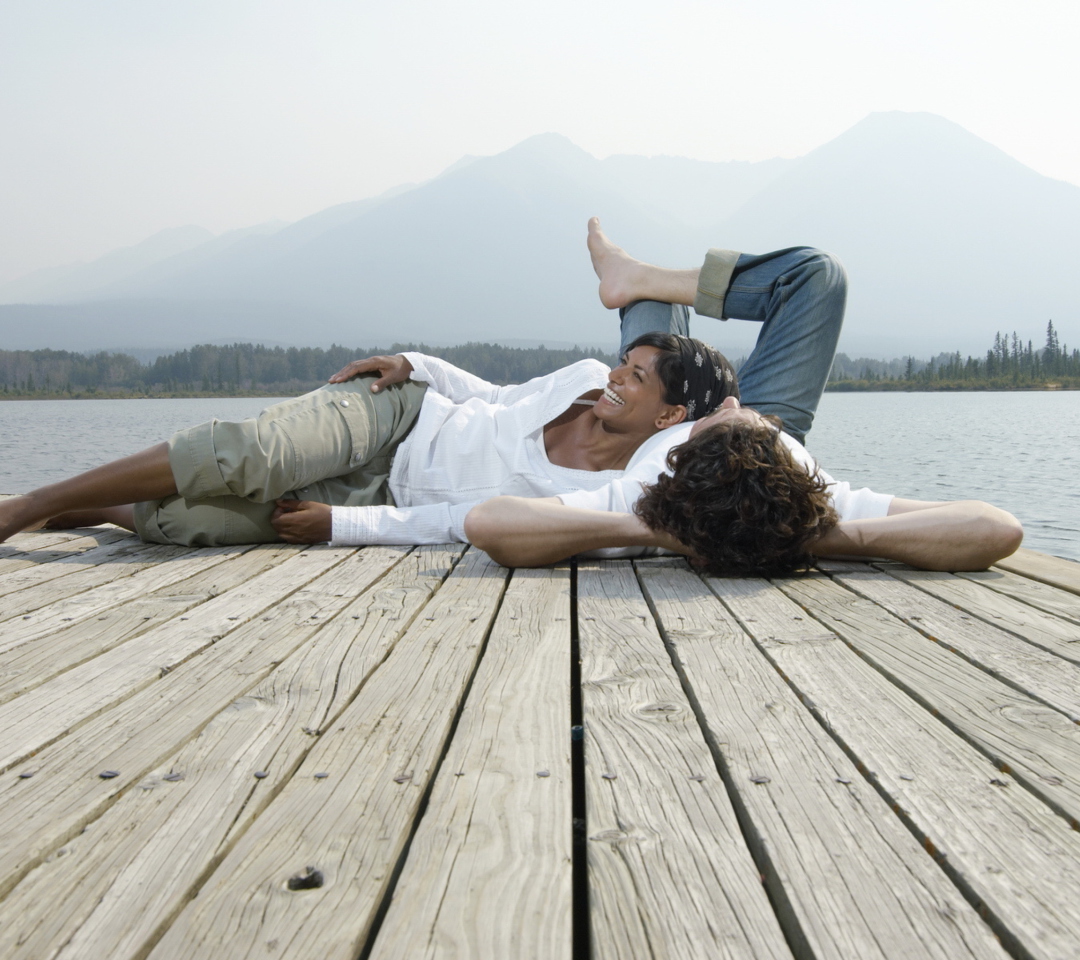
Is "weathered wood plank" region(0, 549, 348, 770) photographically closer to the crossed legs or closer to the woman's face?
the woman's face

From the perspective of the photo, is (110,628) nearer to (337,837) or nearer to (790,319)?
(337,837)

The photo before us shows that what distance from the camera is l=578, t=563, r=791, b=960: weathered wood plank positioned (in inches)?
33.3

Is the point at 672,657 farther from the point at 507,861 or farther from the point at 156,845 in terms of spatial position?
the point at 156,845

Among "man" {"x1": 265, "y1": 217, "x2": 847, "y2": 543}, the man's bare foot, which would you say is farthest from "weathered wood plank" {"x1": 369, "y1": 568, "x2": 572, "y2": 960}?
the man's bare foot

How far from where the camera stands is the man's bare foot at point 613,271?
420 centimetres

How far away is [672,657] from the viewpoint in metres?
1.79

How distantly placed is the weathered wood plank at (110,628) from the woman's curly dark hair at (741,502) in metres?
1.32

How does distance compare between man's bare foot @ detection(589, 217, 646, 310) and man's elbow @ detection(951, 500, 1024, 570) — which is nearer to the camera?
man's elbow @ detection(951, 500, 1024, 570)

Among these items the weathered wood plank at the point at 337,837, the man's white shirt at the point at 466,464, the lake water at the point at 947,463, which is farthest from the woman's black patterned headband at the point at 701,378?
the lake water at the point at 947,463

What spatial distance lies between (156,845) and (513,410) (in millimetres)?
2548

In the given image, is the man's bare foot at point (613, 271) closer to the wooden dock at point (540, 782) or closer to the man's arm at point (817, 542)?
the man's arm at point (817, 542)

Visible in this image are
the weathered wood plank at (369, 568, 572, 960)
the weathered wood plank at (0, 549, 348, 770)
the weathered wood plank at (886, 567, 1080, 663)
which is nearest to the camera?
the weathered wood plank at (369, 568, 572, 960)

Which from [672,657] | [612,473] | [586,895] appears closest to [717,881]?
[586,895]

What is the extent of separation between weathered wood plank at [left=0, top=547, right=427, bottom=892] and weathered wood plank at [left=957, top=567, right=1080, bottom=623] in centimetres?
169
